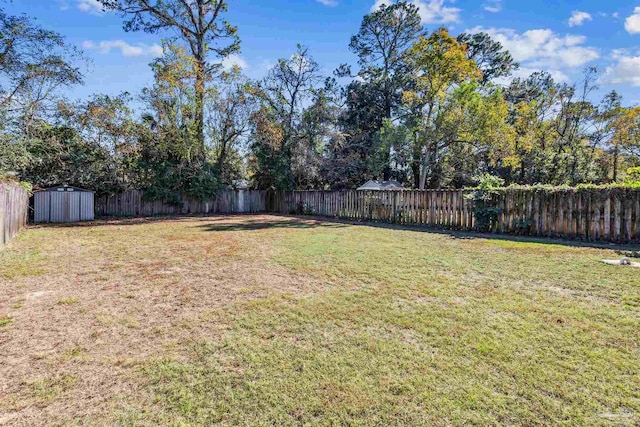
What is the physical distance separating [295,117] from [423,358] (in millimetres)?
17706

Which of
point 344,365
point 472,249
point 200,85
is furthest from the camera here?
point 200,85

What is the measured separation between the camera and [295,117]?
18.7 meters

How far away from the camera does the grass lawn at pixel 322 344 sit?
1.78 m

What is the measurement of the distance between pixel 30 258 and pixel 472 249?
780cm

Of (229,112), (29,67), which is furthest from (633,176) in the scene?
(29,67)

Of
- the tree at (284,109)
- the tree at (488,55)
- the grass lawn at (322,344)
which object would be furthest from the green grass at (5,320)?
the tree at (488,55)

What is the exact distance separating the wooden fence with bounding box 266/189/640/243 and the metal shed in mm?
11111

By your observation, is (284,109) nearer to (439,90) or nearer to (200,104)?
(200,104)

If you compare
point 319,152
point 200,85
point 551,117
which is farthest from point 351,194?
point 551,117

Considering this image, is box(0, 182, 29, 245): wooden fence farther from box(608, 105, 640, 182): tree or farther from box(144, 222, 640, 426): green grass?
box(608, 105, 640, 182): tree

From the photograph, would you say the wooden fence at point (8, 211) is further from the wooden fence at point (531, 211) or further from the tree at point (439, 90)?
the tree at point (439, 90)

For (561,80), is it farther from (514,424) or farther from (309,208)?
(514,424)

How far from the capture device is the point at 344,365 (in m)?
2.20

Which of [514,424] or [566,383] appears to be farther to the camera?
[566,383]
